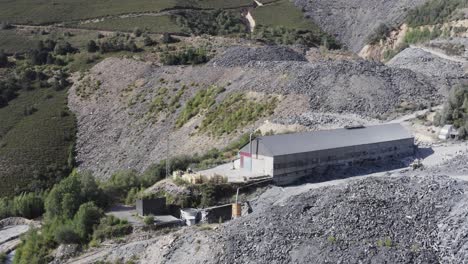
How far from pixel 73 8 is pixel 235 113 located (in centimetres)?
5932

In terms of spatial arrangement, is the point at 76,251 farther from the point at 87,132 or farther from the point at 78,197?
the point at 87,132

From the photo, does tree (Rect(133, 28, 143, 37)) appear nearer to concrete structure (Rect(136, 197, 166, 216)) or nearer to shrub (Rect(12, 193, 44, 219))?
shrub (Rect(12, 193, 44, 219))

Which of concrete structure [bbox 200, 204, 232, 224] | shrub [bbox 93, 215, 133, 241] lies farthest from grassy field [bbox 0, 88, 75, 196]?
concrete structure [bbox 200, 204, 232, 224]

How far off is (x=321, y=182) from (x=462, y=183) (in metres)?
8.15

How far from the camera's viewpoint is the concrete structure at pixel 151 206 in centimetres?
2855

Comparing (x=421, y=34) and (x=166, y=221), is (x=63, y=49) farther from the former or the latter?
(x=166, y=221)

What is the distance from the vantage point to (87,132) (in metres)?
57.7

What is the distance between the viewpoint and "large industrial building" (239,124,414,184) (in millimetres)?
31500

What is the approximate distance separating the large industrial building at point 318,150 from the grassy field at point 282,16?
5955 centimetres

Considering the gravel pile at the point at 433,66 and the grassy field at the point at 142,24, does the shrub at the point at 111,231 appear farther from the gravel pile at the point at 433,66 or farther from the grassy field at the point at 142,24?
the grassy field at the point at 142,24

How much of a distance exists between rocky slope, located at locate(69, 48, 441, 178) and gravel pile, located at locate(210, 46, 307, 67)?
8.6 inches

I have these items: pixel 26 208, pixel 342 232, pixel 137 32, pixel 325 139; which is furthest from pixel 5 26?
pixel 342 232

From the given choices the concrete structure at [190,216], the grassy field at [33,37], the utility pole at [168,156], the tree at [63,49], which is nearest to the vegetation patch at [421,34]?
the grassy field at [33,37]

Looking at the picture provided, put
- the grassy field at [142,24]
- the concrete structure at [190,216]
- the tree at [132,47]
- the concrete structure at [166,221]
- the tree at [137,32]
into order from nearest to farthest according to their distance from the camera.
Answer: the concrete structure at [166,221] → the concrete structure at [190,216] → the tree at [132,47] → the tree at [137,32] → the grassy field at [142,24]
